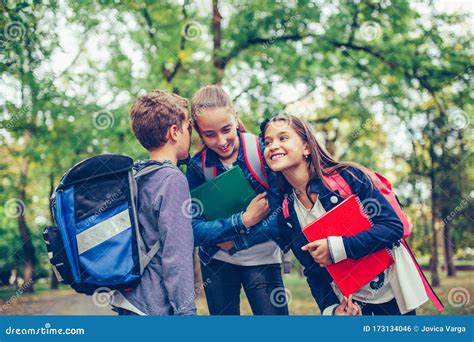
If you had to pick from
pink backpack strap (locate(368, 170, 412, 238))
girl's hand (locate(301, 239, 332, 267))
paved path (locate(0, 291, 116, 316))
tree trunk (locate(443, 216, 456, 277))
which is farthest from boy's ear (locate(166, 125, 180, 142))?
tree trunk (locate(443, 216, 456, 277))

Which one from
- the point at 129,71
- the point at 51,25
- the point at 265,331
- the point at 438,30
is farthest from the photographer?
the point at 129,71

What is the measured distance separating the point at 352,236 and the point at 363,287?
0.27 meters

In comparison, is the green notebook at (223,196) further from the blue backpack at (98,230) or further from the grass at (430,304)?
the grass at (430,304)

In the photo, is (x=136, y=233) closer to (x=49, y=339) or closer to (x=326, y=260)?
(x=326, y=260)

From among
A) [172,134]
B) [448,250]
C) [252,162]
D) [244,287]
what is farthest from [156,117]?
[448,250]

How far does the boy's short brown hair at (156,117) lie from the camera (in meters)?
2.36

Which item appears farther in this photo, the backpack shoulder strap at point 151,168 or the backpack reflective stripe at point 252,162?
the backpack reflective stripe at point 252,162

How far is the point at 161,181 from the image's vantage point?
214cm

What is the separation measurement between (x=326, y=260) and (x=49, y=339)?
5.09ft

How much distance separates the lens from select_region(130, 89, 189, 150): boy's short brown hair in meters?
2.36

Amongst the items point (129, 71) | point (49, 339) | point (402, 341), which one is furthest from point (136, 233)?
point (129, 71)

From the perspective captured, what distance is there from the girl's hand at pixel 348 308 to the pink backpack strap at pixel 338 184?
0.46 meters

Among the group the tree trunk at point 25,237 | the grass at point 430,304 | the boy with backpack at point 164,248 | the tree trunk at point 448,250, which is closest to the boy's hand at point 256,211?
the boy with backpack at point 164,248

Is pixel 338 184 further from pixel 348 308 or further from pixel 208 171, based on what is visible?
pixel 208 171
